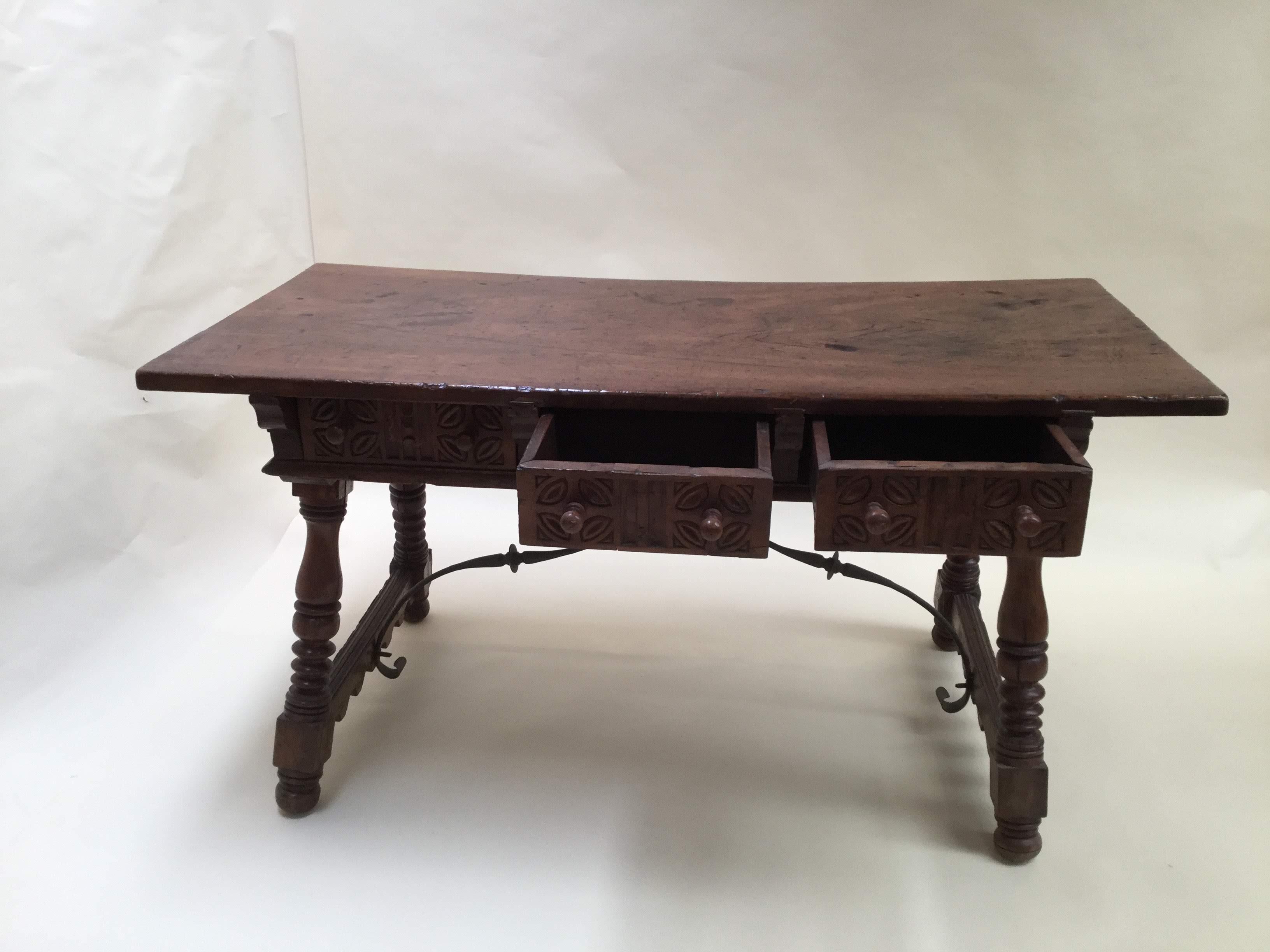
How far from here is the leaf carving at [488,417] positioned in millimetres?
1696

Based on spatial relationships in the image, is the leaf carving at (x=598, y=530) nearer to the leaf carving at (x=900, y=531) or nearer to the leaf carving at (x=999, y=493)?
the leaf carving at (x=900, y=531)

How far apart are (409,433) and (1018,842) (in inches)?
46.4

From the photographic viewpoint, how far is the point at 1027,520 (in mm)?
1468

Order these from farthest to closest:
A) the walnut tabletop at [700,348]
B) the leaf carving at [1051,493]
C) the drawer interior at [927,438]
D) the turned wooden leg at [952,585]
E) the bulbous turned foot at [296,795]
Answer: the turned wooden leg at [952,585] → the bulbous turned foot at [296,795] → the drawer interior at [927,438] → the walnut tabletop at [700,348] → the leaf carving at [1051,493]

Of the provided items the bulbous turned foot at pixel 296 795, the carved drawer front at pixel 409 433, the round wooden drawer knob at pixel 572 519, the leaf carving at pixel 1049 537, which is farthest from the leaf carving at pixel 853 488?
the bulbous turned foot at pixel 296 795

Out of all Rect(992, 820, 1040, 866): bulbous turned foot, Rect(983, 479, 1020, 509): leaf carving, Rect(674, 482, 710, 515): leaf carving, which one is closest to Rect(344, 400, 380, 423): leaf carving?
Rect(674, 482, 710, 515): leaf carving

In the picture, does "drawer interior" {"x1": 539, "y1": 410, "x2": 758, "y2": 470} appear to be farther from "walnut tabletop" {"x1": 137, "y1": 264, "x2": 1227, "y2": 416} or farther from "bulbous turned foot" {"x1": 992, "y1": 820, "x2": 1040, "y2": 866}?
"bulbous turned foot" {"x1": 992, "y1": 820, "x2": 1040, "y2": 866}

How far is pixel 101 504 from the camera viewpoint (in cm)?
250

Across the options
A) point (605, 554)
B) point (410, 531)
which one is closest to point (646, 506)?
point (410, 531)

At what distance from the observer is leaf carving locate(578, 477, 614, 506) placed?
1.49 metres

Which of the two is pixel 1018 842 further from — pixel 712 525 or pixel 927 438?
pixel 712 525

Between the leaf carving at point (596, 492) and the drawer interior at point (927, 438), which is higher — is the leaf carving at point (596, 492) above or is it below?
above

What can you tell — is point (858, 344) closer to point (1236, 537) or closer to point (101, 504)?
point (1236, 537)

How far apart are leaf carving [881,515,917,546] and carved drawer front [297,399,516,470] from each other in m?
0.58
